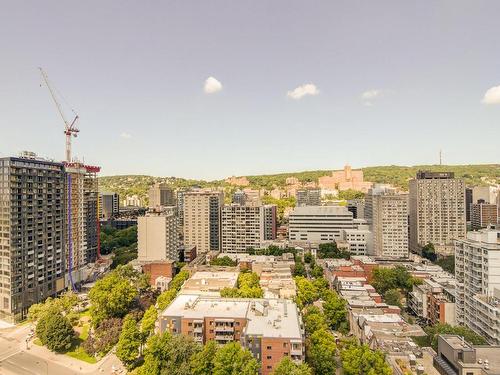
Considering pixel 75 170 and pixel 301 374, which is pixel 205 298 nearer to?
pixel 301 374

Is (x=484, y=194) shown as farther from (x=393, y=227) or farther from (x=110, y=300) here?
(x=110, y=300)

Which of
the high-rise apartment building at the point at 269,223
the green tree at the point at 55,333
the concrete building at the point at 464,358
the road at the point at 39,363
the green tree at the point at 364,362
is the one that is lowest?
the road at the point at 39,363

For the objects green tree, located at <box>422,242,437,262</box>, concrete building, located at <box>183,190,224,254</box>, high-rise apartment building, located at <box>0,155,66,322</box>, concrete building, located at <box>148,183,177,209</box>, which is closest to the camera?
high-rise apartment building, located at <box>0,155,66,322</box>

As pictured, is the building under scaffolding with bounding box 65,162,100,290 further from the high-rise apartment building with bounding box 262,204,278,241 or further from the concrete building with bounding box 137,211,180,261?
the high-rise apartment building with bounding box 262,204,278,241

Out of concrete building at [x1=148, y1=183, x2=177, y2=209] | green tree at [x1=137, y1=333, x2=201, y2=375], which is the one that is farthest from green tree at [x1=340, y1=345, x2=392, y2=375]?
concrete building at [x1=148, y1=183, x2=177, y2=209]

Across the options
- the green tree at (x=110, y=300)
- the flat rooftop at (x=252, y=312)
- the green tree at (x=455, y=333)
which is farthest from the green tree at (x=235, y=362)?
the green tree at (x=110, y=300)

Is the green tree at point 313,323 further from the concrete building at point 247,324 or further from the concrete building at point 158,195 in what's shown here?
the concrete building at point 158,195

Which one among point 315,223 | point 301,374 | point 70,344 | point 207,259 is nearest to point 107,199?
point 207,259
